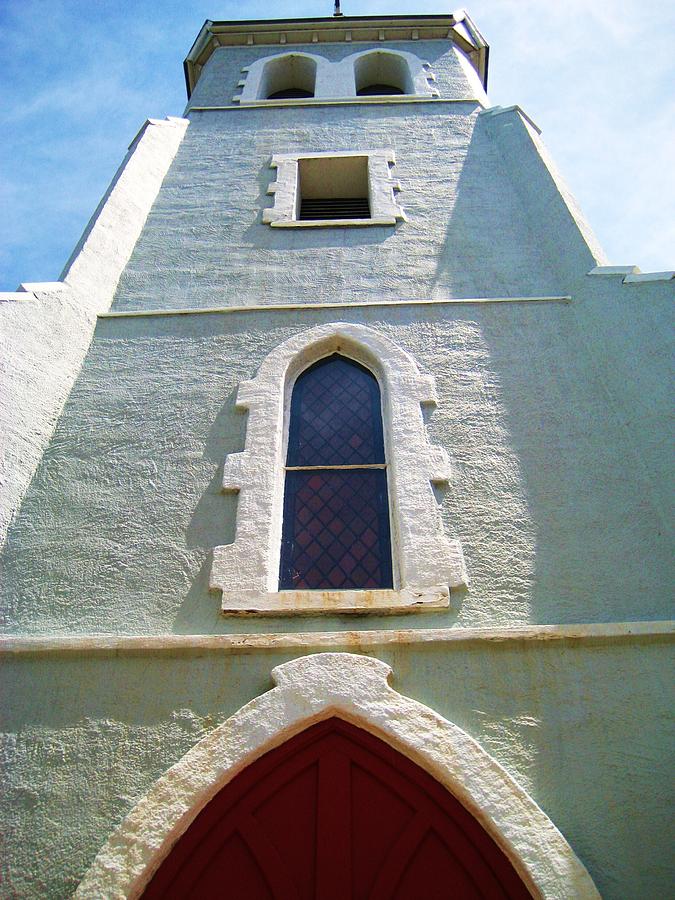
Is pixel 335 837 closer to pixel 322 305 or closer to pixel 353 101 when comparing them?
pixel 322 305

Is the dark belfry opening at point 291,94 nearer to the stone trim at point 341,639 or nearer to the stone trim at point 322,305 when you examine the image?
the stone trim at point 322,305

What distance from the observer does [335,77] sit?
37.4 feet

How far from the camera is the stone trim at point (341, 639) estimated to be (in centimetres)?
397

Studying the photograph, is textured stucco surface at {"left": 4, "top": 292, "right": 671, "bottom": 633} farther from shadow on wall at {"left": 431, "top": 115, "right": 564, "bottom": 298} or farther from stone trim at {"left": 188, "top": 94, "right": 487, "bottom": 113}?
stone trim at {"left": 188, "top": 94, "right": 487, "bottom": 113}

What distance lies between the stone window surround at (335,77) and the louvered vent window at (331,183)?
183 cm

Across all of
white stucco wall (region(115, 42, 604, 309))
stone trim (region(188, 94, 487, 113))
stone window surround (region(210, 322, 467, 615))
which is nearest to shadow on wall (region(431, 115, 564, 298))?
white stucco wall (region(115, 42, 604, 309))

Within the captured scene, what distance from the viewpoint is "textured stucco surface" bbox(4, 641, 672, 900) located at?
3355 mm

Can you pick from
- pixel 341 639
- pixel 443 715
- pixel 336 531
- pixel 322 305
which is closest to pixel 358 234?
pixel 322 305

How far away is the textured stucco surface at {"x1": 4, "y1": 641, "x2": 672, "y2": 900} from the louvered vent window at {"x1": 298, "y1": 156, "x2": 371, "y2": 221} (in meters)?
6.31

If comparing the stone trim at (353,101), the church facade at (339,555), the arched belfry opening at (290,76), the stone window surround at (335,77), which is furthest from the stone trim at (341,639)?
the arched belfry opening at (290,76)

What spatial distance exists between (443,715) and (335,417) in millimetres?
2526

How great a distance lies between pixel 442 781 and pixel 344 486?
2.12m

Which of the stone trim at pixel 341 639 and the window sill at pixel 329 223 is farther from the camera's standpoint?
the window sill at pixel 329 223

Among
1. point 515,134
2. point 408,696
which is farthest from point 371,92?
point 408,696
